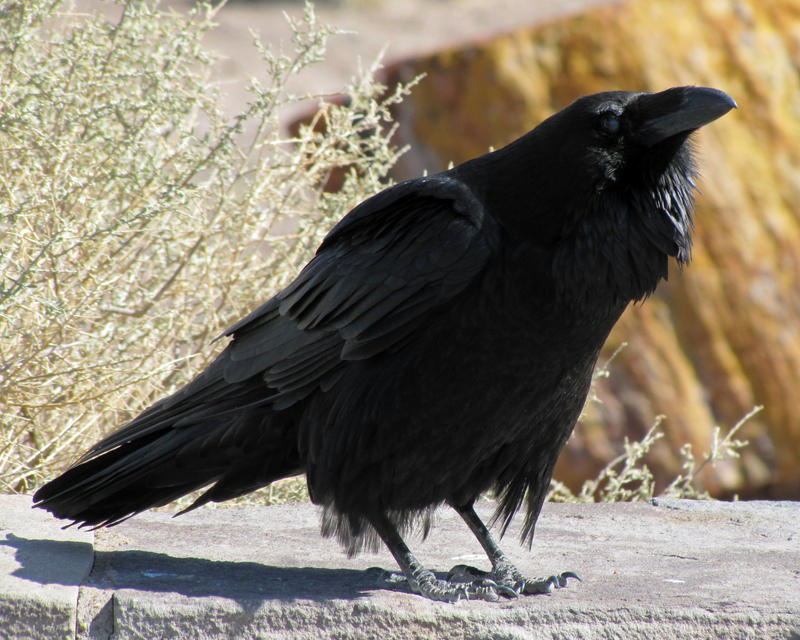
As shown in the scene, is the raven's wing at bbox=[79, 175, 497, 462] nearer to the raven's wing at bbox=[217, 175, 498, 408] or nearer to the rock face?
the raven's wing at bbox=[217, 175, 498, 408]

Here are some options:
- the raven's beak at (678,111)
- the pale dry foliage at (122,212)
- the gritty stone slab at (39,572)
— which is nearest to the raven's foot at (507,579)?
the gritty stone slab at (39,572)

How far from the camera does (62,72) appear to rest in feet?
16.3

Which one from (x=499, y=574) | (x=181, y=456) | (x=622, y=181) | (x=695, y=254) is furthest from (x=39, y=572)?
(x=695, y=254)

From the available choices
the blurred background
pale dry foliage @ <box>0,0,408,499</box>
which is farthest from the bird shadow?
the blurred background

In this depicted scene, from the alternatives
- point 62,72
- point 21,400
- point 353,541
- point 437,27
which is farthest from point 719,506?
point 437,27

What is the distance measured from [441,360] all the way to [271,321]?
28.1 inches

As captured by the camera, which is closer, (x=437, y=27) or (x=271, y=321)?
(x=271, y=321)

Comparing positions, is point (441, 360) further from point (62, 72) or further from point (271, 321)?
point (62, 72)

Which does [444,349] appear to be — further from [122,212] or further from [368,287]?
[122,212]

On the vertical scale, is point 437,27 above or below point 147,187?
above

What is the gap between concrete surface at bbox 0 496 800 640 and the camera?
3.20 m

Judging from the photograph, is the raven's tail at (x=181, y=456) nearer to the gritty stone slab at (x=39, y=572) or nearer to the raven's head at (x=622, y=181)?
the gritty stone slab at (x=39, y=572)

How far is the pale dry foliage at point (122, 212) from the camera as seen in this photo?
4.49 meters

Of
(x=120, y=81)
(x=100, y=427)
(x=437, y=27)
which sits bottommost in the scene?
(x=100, y=427)
